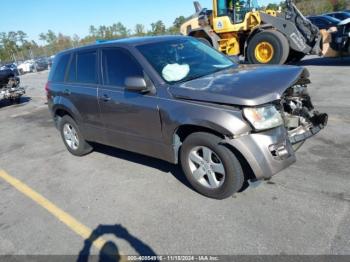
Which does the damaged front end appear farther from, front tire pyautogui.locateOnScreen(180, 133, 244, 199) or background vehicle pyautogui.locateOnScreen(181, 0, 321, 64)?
background vehicle pyautogui.locateOnScreen(181, 0, 321, 64)

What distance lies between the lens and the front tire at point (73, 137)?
5.93 metres

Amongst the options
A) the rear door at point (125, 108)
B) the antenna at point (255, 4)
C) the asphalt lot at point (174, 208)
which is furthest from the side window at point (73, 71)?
the antenna at point (255, 4)

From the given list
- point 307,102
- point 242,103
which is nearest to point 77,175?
point 242,103

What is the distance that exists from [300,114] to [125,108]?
223 cm

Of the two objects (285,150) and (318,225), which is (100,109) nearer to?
(285,150)

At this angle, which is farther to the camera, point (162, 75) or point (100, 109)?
point (100, 109)

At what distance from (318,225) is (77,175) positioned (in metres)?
3.52

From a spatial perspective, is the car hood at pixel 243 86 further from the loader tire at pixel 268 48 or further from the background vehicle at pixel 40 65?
the background vehicle at pixel 40 65

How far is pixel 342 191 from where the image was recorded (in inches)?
150

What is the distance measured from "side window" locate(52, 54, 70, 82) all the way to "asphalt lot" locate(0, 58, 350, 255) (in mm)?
1441

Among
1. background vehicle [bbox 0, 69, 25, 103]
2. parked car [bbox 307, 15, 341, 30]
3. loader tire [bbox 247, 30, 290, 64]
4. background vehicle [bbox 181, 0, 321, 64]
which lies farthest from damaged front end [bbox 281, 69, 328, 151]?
parked car [bbox 307, 15, 341, 30]

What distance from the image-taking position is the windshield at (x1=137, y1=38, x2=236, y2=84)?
429cm

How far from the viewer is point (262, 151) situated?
3.46 m

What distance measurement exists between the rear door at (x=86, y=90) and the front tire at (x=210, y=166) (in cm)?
177
